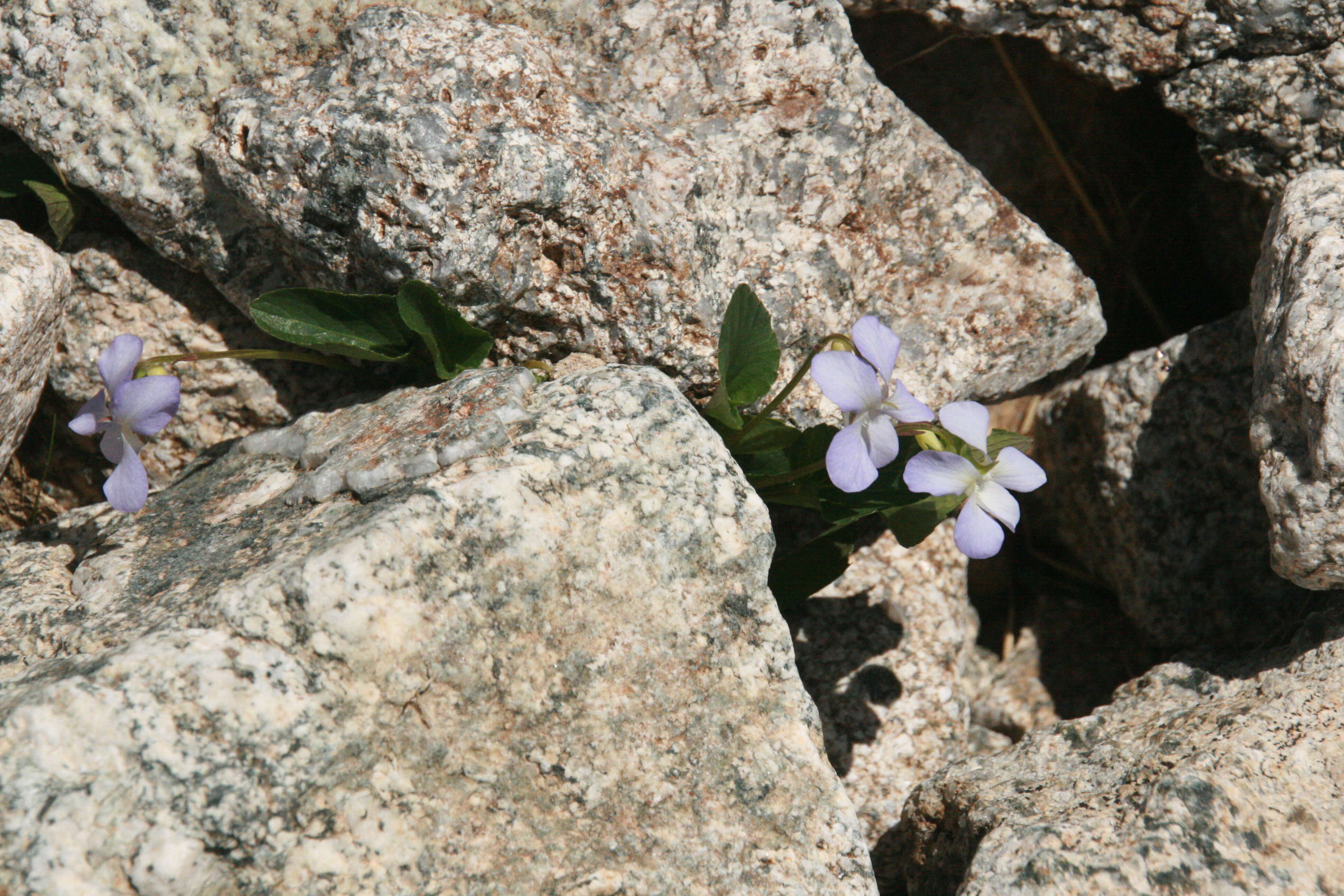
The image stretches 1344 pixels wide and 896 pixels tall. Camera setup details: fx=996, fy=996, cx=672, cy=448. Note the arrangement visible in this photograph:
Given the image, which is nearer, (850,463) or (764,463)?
(850,463)

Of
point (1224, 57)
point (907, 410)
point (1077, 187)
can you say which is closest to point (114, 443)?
point (907, 410)

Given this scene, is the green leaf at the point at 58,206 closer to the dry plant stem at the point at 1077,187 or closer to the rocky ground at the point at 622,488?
the rocky ground at the point at 622,488

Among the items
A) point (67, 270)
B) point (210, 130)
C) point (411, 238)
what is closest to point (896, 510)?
point (411, 238)

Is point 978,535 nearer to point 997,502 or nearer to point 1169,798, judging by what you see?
point 997,502

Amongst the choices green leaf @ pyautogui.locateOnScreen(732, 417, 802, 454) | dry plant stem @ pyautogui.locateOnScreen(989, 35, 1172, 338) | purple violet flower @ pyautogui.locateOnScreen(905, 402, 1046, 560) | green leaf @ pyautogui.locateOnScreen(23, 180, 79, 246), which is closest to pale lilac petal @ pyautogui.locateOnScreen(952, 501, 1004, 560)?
purple violet flower @ pyautogui.locateOnScreen(905, 402, 1046, 560)

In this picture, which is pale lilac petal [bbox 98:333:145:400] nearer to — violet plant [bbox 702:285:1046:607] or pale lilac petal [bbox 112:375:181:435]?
pale lilac petal [bbox 112:375:181:435]

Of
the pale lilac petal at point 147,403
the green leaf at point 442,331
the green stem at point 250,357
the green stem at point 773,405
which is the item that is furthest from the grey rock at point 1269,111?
the pale lilac petal at point 147,403
